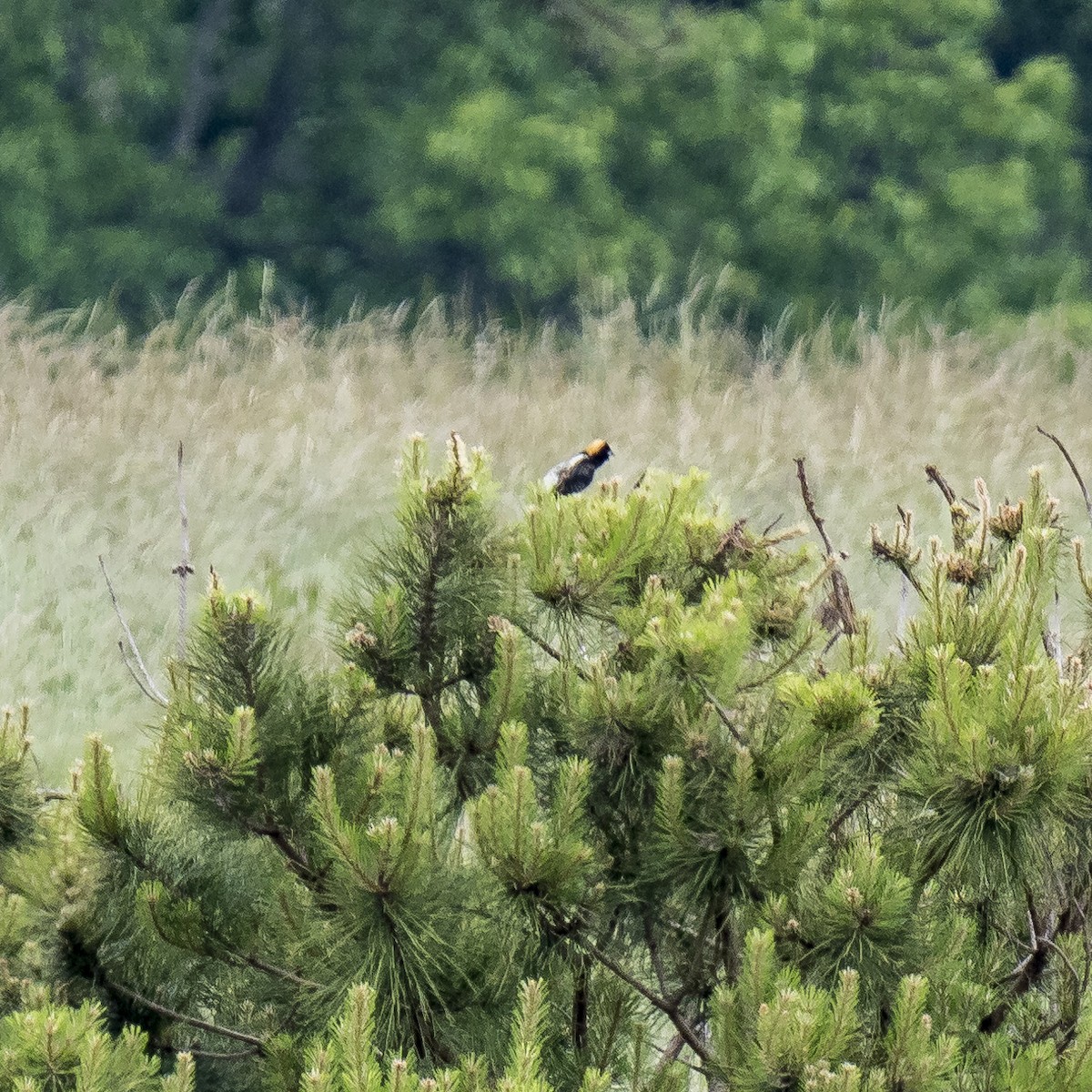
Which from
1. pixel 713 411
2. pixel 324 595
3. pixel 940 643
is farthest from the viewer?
pixel 713 411

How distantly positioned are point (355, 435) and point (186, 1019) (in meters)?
6.59

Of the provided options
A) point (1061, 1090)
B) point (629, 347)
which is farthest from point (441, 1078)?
point (629, 347)

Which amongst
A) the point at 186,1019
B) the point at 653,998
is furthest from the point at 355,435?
the point at 653,998

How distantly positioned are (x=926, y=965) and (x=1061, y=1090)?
0.22 metres

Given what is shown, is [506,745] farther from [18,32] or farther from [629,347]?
[18,32]

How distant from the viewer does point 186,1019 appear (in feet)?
7.70

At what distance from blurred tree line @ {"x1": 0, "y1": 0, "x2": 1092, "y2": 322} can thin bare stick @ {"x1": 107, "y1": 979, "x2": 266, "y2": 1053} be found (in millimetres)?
13670

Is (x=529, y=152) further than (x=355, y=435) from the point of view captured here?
Yes

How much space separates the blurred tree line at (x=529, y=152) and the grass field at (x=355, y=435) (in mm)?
5629

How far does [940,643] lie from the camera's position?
7.44ft

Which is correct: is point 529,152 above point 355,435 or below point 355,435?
below

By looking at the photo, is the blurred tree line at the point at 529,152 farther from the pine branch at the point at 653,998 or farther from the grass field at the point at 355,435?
the pine branch at the point at 653,998

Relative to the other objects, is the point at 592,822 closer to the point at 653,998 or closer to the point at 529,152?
the point at 653,998

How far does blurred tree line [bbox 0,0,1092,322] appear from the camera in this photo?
1652 cm
